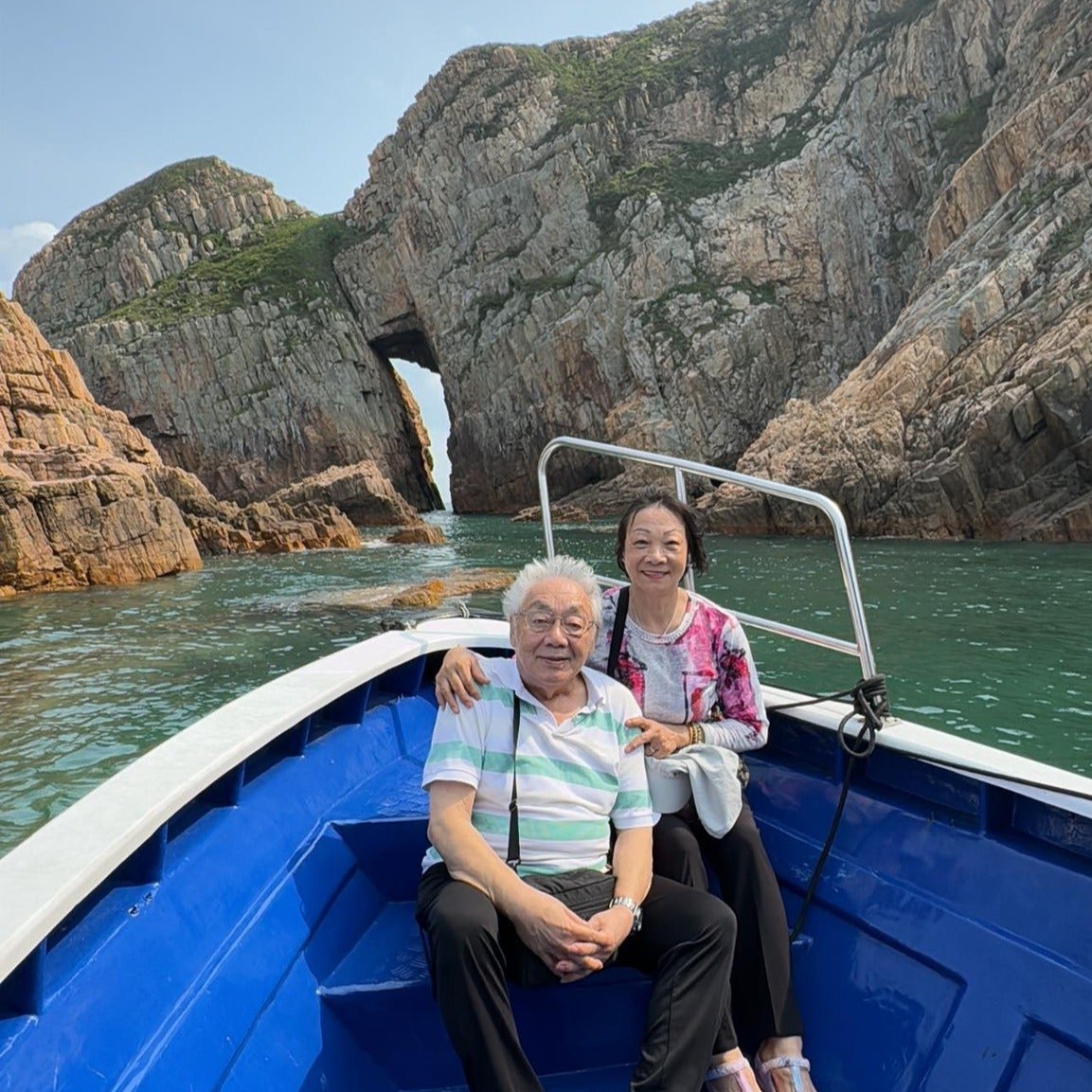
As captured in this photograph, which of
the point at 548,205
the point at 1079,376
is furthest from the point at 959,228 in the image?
the point at 548,205

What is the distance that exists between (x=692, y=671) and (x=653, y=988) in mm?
1060

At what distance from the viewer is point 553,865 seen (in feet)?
7.55

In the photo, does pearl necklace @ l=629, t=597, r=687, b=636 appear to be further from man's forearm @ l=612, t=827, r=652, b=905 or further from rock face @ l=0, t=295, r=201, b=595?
rock face @ l=0, t=295, r=201, b=595

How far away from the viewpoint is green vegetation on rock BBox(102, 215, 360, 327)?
208 feet

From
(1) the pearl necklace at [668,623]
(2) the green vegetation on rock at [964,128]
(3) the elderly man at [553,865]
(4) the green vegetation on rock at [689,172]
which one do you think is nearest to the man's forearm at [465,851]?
(3) the elderly man at [553,865]

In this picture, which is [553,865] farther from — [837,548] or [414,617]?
[414,617]

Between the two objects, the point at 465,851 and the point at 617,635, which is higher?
Answer: the point at 617,635

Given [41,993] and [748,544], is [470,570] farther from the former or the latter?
[41,993]

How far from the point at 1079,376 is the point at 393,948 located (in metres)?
23.9

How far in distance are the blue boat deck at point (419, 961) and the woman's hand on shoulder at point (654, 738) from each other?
57 centimetres

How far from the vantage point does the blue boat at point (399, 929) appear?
178 cm

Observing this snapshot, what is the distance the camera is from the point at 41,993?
5.45 feet

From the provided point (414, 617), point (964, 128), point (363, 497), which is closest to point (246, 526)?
point (363, 497)

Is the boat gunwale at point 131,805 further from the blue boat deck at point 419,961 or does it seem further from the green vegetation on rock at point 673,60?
the green vegetation on rock at point 673,60
